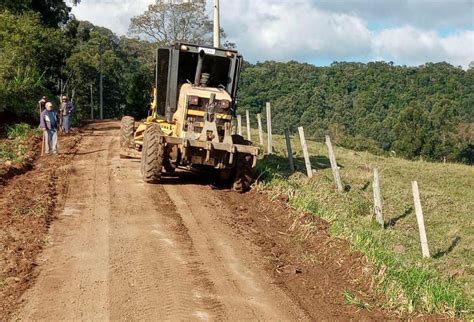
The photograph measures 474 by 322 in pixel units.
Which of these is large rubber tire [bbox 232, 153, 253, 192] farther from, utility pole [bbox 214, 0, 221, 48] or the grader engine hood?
utility pole [bbox 214, 0, 221, 48]

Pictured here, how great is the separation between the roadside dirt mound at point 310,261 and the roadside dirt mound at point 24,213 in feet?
10.1

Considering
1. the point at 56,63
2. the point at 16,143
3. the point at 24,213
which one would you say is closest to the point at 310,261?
the point at 24,213

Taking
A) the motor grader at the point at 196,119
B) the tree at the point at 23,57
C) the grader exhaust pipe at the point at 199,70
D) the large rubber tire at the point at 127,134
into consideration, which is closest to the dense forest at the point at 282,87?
the tree at the point at 23,57

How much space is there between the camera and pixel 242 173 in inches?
493

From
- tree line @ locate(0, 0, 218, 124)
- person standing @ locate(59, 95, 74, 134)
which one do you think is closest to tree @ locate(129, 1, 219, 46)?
tree line @ locate(0, 0, 218, 124)

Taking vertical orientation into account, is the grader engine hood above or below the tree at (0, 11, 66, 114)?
below

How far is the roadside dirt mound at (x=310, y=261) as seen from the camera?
268 inches

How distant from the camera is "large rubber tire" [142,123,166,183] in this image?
1195 centimetres

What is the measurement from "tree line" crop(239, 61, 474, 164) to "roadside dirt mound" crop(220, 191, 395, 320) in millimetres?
57508

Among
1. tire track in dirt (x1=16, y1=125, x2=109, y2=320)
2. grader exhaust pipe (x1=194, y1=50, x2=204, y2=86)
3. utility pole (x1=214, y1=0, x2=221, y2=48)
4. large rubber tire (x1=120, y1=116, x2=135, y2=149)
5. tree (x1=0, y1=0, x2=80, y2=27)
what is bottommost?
tire track in dirt (x1=16, y1=125, x2=109, y2=320)

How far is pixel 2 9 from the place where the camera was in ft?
101

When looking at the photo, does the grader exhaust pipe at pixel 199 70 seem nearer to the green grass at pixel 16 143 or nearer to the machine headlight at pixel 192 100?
the machine headlight at pixel 192 100

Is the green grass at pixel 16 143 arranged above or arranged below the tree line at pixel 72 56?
below

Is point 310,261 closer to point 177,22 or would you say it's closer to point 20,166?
point 20,166
